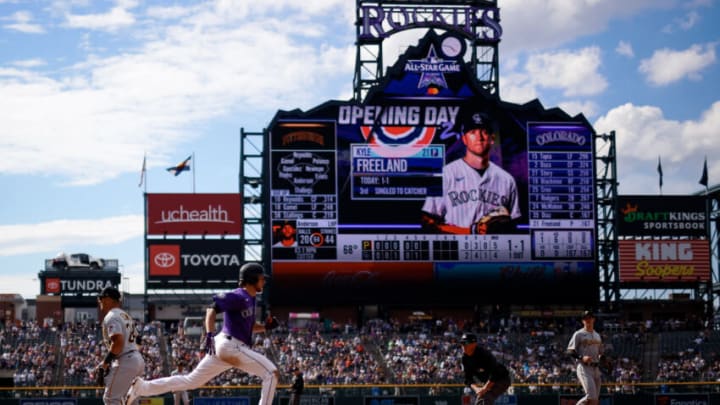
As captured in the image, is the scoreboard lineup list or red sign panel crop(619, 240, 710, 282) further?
red sign panel crop(619, 240, 710, 282)

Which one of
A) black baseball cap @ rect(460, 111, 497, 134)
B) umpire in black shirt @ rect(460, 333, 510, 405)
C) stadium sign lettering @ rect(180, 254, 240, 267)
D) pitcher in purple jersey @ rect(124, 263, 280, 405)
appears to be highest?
black baseball cap @ rect(460, 111, 497, 134)

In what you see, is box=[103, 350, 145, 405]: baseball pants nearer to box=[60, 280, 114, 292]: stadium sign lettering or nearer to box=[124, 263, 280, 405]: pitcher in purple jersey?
box=[124, 263, 280, 405]: pitcher in purple jersey

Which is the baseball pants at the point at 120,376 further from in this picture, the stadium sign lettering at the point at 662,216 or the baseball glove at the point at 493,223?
the stadium sign lettering at the point at 662,216

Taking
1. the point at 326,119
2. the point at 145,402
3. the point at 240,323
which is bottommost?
the point at 145,402

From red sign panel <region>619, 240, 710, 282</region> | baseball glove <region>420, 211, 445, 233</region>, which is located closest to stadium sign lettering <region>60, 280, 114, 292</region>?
baseball glove <region>420, 211, 445, 233</region>

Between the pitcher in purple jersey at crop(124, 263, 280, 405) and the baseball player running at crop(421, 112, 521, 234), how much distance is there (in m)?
34.4

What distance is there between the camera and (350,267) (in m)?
48.9

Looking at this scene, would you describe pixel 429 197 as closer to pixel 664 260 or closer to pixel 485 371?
pixel 664 260

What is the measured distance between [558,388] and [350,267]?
15712mm

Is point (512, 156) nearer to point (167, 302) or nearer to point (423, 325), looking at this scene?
point (423, 325)

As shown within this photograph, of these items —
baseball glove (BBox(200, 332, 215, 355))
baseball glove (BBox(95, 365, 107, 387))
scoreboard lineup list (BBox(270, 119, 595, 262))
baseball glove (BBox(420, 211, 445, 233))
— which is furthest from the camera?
baseball glove (BBox(420, 211, 445, 233))

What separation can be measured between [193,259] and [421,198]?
1210 cm

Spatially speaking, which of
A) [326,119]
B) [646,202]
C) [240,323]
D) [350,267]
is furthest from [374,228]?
[240,323]

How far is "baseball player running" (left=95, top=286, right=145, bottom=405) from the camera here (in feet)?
48.4
